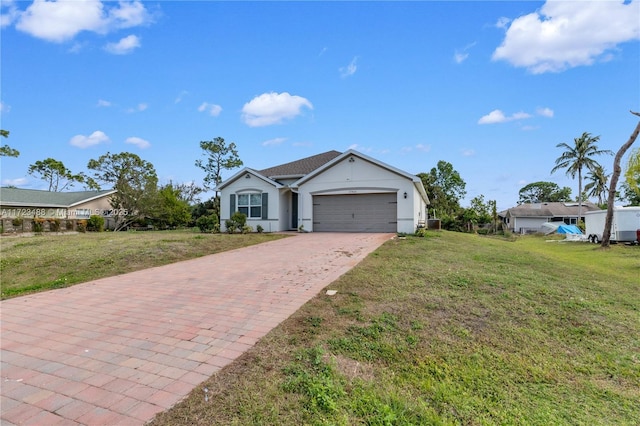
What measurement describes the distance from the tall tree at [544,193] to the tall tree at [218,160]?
59599mm

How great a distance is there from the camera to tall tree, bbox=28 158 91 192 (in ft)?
131

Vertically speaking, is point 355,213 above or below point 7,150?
below

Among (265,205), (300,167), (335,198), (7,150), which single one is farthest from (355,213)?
(7,150)

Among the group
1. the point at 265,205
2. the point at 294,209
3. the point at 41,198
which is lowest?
the point at 294,209

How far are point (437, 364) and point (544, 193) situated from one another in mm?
74631

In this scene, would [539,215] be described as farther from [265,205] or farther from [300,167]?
[265,205]

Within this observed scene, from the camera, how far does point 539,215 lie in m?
41.7

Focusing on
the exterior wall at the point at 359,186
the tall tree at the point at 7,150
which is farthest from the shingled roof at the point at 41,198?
the exterior wall at the point at 359,186

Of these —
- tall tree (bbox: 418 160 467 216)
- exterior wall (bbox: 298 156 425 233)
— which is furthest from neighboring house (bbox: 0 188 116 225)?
tall tree (bbox: 418 160 467 216)

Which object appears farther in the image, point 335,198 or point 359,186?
point 335,198

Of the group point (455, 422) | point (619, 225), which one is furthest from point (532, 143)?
point (455, 422)

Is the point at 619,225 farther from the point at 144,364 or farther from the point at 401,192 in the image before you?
the point at 144,364

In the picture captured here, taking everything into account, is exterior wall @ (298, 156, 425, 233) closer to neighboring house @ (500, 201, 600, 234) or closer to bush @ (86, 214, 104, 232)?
bush @ (86, 214, 104, 232)

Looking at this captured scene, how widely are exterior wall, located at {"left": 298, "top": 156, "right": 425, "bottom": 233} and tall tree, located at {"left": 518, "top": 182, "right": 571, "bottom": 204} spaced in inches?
2341
